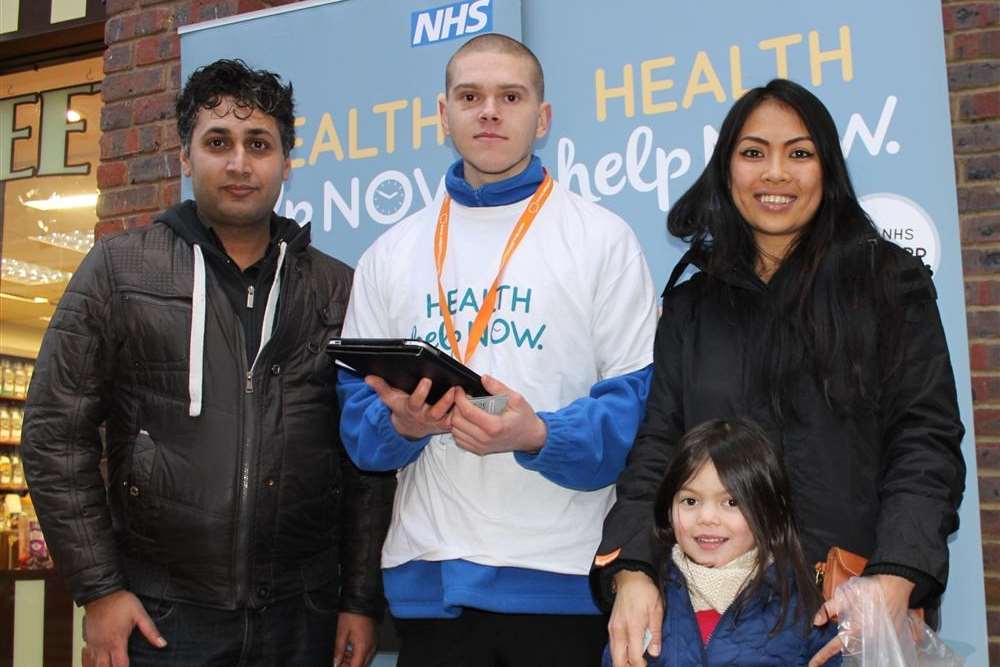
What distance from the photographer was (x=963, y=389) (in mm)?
2805

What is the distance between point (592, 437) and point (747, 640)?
476 millimetres

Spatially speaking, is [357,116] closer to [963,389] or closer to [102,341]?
[102,341]

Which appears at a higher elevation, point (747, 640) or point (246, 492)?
point (246, 492)

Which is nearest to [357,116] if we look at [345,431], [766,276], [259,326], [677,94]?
[677,94]

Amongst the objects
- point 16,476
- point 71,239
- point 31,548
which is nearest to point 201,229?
point 71,239

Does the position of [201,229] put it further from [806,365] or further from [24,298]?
[24,298]

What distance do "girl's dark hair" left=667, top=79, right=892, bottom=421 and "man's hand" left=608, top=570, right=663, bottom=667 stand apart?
16.7 inches

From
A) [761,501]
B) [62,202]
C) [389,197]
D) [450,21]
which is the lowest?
[761,501]

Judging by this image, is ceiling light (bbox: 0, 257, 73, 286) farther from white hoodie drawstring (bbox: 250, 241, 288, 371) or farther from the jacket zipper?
the jacket zipper

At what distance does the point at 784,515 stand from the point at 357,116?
2291mm

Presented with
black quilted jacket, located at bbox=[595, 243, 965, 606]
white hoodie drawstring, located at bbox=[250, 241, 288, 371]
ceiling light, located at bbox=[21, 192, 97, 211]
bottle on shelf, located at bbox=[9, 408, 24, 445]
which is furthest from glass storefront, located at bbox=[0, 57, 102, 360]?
black quilted jacket, located at bbox=[595, 243, 965, 606]

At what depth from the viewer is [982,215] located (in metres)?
3.05

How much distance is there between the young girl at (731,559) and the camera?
6.05ft

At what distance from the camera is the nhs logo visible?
3424mm
